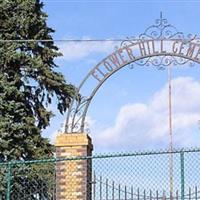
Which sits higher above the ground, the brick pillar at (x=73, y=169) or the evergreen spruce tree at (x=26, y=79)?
the evergreen spruce tree at (x=26, y=79)

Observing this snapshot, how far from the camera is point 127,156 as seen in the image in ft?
36.2

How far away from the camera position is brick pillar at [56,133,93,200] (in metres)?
12.0

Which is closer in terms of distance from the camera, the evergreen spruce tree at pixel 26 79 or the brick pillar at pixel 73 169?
the brick pillar at pixel 73 169

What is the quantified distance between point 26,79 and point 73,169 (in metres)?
9.70

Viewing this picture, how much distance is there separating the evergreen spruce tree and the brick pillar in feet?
25.5

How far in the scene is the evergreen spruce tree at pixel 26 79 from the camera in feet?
66.9

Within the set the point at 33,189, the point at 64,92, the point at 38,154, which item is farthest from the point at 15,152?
the point at 33,189

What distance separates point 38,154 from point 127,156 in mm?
9648

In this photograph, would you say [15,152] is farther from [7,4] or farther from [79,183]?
[79,183]

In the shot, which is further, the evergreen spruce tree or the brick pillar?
the evergreen spruce tree

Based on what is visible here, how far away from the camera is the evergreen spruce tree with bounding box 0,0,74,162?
20.4 m

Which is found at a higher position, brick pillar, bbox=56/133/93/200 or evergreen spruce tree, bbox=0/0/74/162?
evergreen spruce tree, bbox=0/0/74/162

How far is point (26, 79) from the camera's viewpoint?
21516 millimetres

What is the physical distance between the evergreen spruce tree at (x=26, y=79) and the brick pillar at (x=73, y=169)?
778cm
